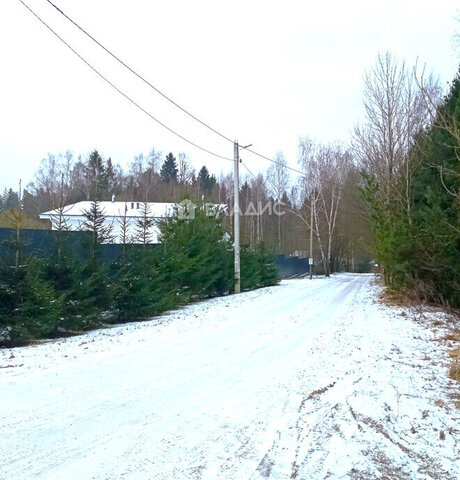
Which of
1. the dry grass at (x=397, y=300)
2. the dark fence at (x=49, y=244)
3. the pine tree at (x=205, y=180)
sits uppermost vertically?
the pine tree at (x=205, y=180)

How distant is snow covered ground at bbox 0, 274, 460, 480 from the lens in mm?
3854

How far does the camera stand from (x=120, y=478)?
141 inches

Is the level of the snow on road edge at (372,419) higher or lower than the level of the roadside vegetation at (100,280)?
lower

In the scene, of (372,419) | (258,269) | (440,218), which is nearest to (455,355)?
(372,419)

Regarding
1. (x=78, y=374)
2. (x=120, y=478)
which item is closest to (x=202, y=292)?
(x=78, y=374)

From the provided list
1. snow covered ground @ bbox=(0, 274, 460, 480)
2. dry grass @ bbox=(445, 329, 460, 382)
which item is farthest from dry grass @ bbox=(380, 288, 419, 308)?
snow covered ground @ bbox=(0, 274, 460, 480)

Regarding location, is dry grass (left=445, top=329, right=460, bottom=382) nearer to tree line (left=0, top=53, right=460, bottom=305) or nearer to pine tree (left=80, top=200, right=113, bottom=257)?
tree line (left=0, top=53, right=460, bottom=305)

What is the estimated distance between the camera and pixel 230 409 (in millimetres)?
5305

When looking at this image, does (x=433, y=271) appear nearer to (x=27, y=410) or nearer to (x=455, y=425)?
(x=455, y=425)

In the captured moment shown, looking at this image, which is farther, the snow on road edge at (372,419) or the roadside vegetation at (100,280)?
the roadside vegetation at (100,280)

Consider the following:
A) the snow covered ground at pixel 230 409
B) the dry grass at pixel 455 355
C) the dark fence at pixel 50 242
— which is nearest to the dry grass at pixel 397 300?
the dry grass at pixel 455 355

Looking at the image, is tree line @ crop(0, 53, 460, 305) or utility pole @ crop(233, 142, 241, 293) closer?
tree line @ crop(0, 53, 460, 305)

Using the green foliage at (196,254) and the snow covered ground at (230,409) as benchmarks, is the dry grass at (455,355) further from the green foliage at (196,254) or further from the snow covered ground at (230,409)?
the green foliage at (196,254)

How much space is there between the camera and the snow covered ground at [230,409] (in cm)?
385
